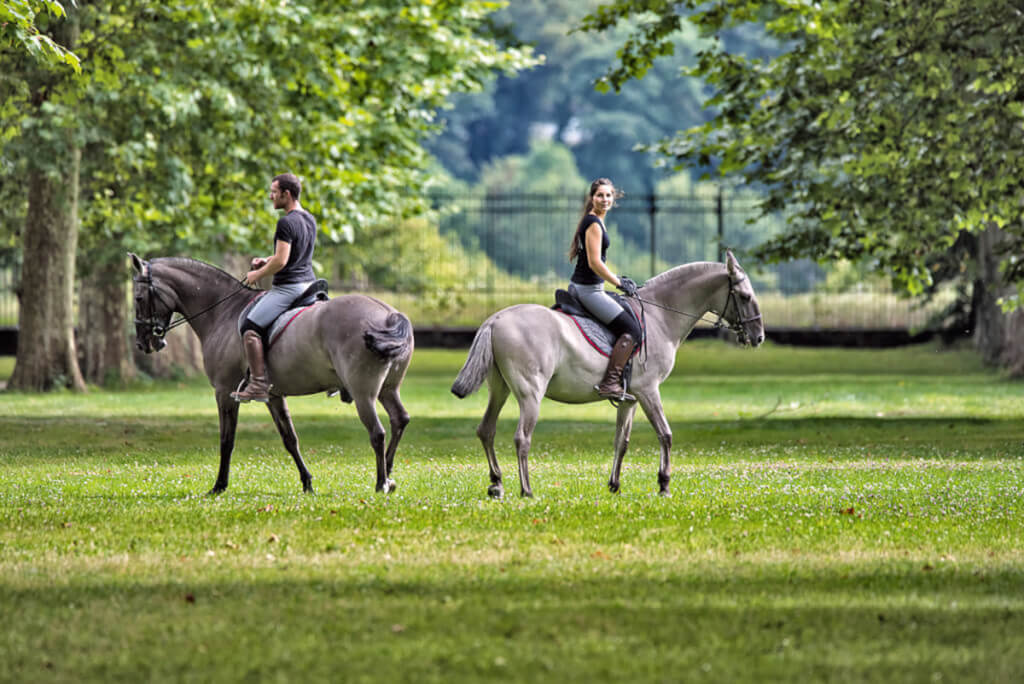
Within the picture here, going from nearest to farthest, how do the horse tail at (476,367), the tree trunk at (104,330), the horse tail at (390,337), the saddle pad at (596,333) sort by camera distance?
the horse tail at (476,367), the horse tail at (390,337), the saddle pad at (596,333), the tree trunk at (104,330)

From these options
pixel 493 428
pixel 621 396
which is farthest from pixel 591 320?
pixel 493 428

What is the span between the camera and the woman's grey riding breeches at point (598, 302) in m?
12.2

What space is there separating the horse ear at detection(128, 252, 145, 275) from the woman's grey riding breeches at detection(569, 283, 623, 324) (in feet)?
11.7

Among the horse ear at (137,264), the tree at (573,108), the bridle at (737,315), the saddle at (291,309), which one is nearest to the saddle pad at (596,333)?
the bridle at (737,315)

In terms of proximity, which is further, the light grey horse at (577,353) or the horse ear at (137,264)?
the horse ear at (137,264)

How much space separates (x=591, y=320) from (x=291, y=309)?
2.47 meters

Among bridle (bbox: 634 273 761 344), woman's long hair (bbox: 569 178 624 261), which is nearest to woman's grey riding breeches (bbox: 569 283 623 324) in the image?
woman's long hair (bbox: 569 178 624 261)

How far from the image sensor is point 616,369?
12.1 metres

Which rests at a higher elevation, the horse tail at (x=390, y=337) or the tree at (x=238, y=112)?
the tree at (x=238, y=112)

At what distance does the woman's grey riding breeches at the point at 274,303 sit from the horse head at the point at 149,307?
3.04 ft

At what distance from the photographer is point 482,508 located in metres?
11.0

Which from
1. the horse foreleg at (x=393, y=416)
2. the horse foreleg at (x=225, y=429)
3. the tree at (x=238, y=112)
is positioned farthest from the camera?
the tree at (x=238, y=112)

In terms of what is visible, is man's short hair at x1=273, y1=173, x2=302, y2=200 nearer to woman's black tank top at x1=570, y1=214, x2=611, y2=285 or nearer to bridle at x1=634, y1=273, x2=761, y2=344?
woman's black tank top at x1=570, y1=214, x2=611, y2=285

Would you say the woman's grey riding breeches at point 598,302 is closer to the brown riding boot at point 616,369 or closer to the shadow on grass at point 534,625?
the brown riding boot at point 616,369
